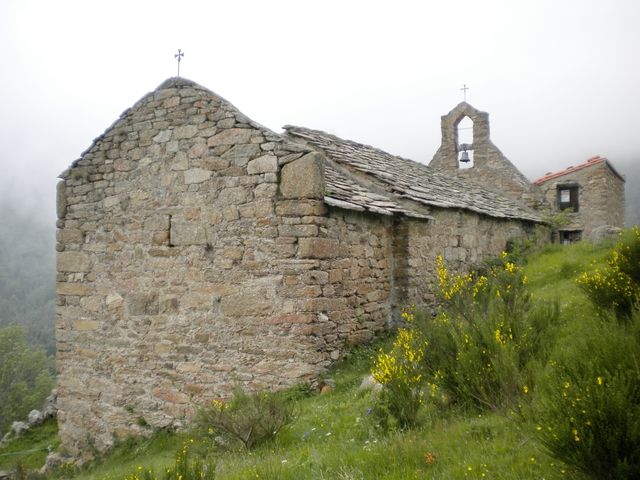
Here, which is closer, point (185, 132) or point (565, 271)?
point (185, 132)

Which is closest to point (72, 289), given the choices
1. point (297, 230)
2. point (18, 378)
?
point (297, 230)

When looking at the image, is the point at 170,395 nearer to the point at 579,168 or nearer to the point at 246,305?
the point at 246,305

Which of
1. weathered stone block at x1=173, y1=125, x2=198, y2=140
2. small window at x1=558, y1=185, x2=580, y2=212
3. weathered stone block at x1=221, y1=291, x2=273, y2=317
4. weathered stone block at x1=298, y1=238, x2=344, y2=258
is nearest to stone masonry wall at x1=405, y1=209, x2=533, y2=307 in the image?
weathered stone block at x1=298, y1=238, x2=344, y2=258

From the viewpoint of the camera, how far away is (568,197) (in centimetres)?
1891

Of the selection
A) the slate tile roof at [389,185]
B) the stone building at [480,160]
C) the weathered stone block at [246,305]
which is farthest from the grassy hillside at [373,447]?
the stone building at [480,160]

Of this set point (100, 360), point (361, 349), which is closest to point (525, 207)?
point (361, 349)

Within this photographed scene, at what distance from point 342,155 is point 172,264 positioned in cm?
401

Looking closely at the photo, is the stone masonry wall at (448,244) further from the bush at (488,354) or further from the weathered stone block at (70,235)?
the weathered stone block at (70,235)

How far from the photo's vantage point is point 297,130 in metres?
10.2

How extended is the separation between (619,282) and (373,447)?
3.20 metres

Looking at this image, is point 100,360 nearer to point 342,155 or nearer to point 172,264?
point 172,264

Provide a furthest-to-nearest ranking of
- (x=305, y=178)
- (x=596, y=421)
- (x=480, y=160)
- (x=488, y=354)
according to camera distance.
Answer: (x=480, y=160)
(x=305, y=178)
(x=488, y=354)
(x=596, y=421)

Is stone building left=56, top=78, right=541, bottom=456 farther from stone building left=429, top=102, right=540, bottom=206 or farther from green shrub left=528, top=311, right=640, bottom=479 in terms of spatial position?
stone building left=429, top=102, right=540, bottom=206

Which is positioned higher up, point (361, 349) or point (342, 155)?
point (342, 155)
